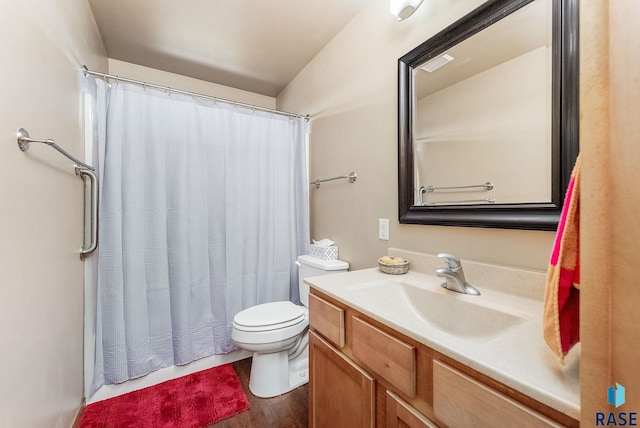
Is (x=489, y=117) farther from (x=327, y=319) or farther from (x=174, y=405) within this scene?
(x=174, y=405)

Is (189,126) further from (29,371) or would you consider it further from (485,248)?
(485,248)

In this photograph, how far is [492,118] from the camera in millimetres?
1056

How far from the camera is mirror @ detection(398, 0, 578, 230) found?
0.85m

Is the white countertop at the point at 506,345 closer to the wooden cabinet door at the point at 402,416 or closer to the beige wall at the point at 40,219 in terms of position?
the wooden cabinet door at the point at 402,416

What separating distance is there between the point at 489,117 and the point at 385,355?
3.24 ft

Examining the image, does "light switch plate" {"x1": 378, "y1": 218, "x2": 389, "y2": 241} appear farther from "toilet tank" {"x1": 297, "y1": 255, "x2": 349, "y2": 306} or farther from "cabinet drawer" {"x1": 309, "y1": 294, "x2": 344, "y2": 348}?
"cabinet drawer" {"x1": 309, "y1": 294, "x2": 344, "y2": 348}

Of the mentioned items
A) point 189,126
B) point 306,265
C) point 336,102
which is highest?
point 336,102

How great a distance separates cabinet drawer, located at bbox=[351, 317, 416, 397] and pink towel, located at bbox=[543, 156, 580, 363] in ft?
1.04

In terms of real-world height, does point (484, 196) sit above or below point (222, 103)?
below

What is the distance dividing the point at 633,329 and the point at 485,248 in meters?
0.78

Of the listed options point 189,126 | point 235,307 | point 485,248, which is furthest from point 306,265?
point 189,126

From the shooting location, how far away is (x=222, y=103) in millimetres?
1988

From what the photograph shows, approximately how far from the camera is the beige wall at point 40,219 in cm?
79

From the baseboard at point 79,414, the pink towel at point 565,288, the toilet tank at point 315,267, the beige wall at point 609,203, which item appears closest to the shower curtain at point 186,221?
the baseboard at point 79,414
